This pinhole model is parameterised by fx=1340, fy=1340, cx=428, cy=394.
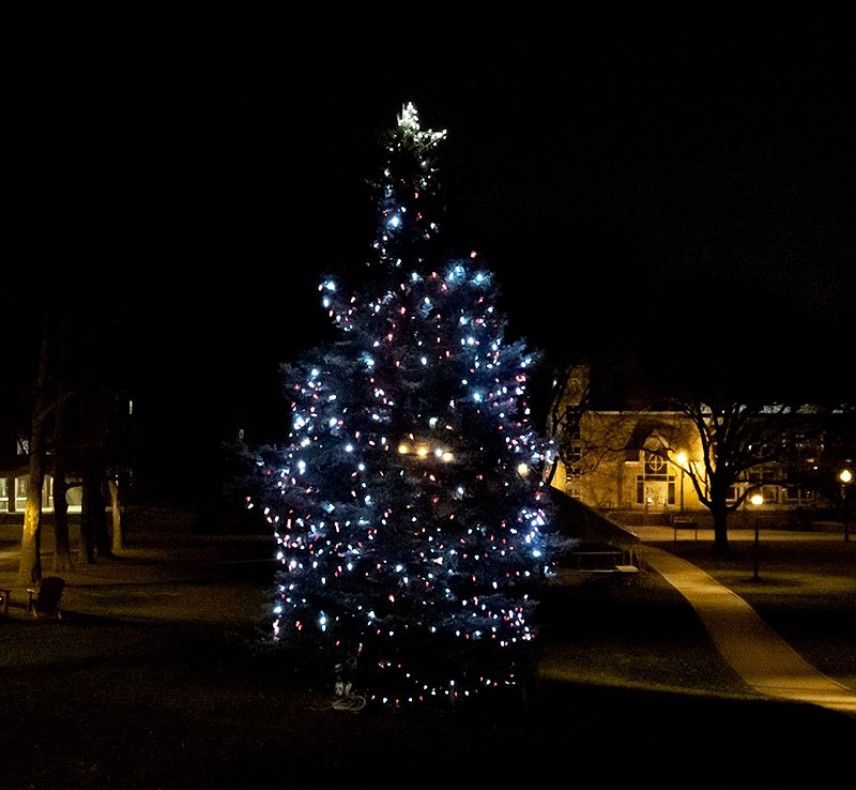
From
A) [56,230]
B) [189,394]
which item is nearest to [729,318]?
[189,394]

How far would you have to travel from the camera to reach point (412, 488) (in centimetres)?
1319

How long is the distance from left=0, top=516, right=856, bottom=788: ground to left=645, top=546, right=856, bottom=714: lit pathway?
20.9 inches

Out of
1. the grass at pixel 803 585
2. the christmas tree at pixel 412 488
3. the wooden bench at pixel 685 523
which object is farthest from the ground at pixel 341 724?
the wooden bench at pixel 685 523

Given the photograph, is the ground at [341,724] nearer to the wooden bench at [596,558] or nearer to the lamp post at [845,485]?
the wooden bench at [596,558]

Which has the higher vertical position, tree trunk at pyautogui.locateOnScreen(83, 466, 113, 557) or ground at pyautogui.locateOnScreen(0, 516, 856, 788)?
tree trunk at pyautogui.locateOnScreen(83, 466, 113, 557)

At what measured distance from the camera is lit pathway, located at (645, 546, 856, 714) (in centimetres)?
1762

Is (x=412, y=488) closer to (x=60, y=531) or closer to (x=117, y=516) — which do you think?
(x=60, y=531)

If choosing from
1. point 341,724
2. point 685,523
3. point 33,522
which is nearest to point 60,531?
point 33,522

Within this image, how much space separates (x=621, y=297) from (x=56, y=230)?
60.8 feet

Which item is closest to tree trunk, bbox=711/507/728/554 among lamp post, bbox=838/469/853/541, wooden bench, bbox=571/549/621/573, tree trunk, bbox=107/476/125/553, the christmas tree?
wooden bench, bbox=571/549/621/573

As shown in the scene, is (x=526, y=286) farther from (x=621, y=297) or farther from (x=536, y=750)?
(x=536, y=750)

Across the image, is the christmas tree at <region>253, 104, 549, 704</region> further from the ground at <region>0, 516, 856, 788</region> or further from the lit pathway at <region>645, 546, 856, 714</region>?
the lit pathway at <region>645, 546, 856, 714</region>

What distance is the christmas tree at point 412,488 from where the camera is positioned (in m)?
13.1

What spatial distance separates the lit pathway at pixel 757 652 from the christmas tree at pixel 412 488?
15.8 feet
